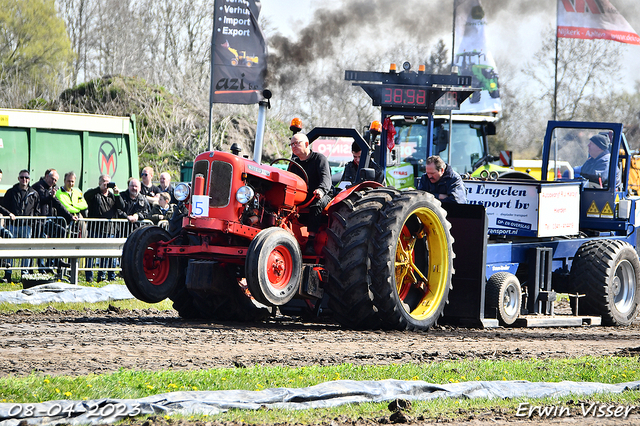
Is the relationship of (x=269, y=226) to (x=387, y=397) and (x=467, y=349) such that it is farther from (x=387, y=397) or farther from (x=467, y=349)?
(x=387, y=397)

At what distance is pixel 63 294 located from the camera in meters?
11.1

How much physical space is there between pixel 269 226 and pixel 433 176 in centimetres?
251

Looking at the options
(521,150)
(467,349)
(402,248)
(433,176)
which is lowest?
(467,349)

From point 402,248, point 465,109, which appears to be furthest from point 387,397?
point 465,109

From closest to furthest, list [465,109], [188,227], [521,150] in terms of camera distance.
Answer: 1. [188,227]
2. [465,109]
3. [521,150]

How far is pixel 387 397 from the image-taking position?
5203 millimetres

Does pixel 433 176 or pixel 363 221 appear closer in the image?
pixel 363 221

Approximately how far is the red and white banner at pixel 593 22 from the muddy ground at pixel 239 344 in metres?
13.1

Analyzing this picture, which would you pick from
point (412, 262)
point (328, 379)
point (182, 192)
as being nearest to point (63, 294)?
point (182, 192)

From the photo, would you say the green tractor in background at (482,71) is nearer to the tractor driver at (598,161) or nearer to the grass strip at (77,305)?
the tractor driver at (598,161)

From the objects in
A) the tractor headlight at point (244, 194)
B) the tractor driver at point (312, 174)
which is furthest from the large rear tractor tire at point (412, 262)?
the tractor headlight at point (244, 194)

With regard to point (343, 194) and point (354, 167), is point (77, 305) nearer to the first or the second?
point (354, 167)

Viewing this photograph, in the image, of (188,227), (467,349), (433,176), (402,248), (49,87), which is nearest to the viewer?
(467,349)

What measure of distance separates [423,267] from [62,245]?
567cm
